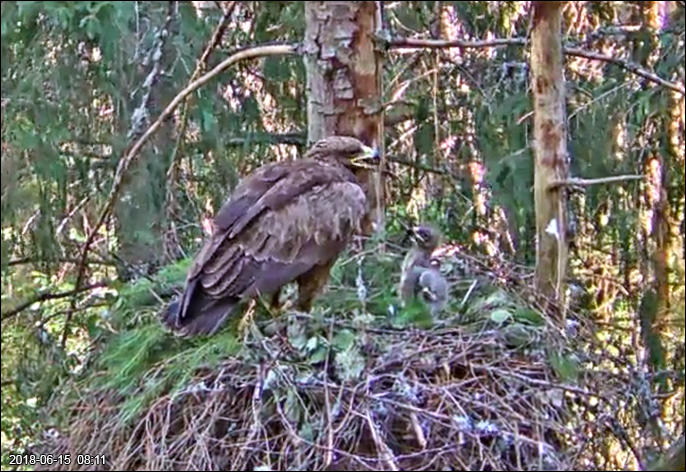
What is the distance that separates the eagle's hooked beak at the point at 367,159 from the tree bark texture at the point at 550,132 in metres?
0.98

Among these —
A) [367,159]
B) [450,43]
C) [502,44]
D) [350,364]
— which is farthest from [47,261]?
[350,364]

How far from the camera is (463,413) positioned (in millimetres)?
4113

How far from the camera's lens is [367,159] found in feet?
18.3

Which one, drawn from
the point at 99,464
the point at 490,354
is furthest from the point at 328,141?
the point at 99,464

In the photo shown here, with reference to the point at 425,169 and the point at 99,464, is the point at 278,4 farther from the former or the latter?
the point at 99,464

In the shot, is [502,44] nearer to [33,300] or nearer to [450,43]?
[450,43]

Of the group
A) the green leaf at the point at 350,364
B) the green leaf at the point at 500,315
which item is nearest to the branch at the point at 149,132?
the green leaf at the point at 350,364

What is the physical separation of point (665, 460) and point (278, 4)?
4006mm

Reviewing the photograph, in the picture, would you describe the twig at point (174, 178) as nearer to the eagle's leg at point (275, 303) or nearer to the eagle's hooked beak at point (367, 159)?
the eagle's leg at point (275, 303)

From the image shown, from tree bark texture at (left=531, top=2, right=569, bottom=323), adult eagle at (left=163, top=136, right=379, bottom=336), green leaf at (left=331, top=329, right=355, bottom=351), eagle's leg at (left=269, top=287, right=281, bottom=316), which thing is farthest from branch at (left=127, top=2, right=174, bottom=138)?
tree bark texture at (left=531, top=2, right=569, bottom=323)

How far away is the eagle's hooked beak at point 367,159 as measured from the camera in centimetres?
554

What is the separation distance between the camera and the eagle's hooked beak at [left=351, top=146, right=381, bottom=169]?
554 centimetres

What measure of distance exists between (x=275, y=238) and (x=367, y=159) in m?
0.67

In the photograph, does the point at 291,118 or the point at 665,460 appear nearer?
the point at 665,460
